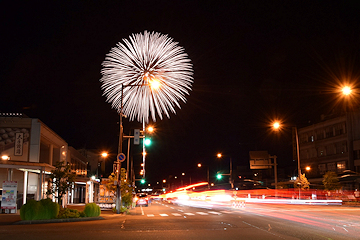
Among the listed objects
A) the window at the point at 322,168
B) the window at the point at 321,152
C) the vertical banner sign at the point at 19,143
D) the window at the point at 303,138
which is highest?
the window at the point at 303,138

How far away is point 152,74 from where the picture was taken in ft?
80.2

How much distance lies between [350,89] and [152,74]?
13.5m

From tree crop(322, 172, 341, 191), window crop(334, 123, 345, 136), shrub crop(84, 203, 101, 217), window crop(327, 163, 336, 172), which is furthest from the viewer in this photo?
window crop(327, 163, 336, 172)

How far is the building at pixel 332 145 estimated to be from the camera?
58.2m

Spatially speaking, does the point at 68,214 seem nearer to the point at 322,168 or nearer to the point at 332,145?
the point at 332,145

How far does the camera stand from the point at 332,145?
63.3 meters

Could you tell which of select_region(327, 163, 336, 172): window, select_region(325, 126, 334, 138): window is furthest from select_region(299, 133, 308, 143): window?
select_region(327, 163, 336, 172): window

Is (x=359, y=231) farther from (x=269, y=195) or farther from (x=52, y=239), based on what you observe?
(x=269, y=195)

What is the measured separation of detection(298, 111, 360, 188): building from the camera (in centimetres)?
5825

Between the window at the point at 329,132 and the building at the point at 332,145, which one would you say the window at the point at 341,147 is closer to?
the building at the point at 332,145

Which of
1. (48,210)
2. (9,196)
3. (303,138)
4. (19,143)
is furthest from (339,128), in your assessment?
(48,210)

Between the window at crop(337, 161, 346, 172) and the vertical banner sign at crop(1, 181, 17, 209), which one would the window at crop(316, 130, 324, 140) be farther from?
the vertical banner sign at crop(1, 181, 17, 209)

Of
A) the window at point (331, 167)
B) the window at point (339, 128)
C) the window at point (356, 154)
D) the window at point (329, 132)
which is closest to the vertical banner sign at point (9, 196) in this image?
the window at point (356, 154)

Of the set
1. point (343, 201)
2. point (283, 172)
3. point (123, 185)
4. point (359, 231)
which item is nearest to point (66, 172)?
point (123, 185)
